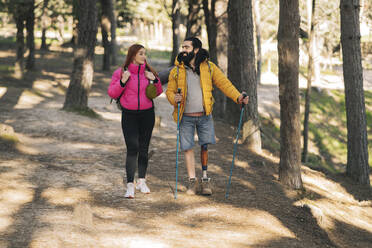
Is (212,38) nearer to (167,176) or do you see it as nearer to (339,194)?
(339,194)

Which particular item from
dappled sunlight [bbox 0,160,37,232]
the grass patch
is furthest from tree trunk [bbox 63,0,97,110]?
dappled sunlight [bbox 0,160,37,232]

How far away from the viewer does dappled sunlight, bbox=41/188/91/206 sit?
261 inches

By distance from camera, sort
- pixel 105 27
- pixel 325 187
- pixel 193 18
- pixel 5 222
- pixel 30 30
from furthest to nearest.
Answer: pixel 105 27 → pixel 30 30 → pixel 193 18 → pixel 325 187 → pixel 5 222

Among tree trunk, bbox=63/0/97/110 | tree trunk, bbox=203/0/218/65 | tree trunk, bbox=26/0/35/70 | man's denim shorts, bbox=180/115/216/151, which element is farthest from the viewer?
tree trunk, bbox=26/0/35/70

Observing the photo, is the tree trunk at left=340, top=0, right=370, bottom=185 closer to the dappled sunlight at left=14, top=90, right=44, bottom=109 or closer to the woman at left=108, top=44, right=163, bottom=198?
the woman at left=108, top=44, right=163, bottom=198

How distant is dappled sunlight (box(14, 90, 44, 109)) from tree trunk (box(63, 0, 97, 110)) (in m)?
3.06

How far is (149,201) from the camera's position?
6973 mm

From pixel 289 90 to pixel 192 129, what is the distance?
247 centimetres

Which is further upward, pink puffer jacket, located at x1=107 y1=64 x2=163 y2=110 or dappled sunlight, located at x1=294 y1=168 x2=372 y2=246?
pink puffer jacket, located at x1=107 y1=64 x2=163 y2=110

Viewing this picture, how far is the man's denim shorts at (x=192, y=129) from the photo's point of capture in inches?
275

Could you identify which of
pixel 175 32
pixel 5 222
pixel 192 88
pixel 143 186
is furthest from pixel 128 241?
pixel 175 32

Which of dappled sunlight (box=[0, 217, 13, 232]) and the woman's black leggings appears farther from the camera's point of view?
the woman's black leggings

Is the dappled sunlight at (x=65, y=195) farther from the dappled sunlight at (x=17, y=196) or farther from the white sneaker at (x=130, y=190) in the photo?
the white sneaker at (x=130, y=190)

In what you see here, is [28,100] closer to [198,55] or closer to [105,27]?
[198,55]
